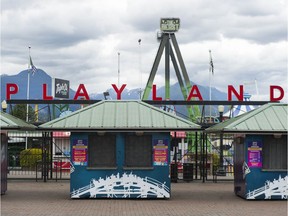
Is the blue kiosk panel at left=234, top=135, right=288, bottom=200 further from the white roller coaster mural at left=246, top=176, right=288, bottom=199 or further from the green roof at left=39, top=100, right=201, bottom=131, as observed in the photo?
the green roof at left=39, top=100, right=201, bottom=131

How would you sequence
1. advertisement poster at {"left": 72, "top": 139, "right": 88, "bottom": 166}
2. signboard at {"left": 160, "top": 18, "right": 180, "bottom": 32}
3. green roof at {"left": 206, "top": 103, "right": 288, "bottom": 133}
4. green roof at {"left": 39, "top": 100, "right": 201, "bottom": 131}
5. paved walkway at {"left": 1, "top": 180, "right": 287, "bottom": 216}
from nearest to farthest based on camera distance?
paved walkway at {"left": 1, "top": 180, "right": 287, "bottom": 216} → green roof at {"left": 206, "top": 103, "right": 288, "bottom": 133} → green roof at {"left": 39, "top": 100, "right": 201, "bottom": 131} → advertisement poster at {"left": 72, "top": 139, "right": 88, "bottom": 166} → signboard at {"left": 160, "top": 18, "right": 180, "bottom": 32}

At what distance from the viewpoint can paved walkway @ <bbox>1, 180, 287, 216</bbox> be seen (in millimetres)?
15680

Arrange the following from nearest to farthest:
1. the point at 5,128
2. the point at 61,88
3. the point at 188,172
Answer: the point at 5,128
the point at 188,172
the point at 61,88

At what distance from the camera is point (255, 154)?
62.3ft

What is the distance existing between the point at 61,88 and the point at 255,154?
1685 inches

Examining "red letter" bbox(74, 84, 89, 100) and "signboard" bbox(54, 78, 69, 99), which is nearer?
"red letter" bbox(74, 84, 89, 100)

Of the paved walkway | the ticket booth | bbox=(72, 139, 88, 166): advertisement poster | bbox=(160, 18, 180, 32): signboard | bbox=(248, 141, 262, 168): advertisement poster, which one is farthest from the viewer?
bbox=(160, 18, 180, 32): signboard

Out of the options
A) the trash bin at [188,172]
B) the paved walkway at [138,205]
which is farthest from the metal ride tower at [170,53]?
the paved walkway at [138,205]

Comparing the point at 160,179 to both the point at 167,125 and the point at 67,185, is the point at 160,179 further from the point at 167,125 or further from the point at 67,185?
the point at 67,185

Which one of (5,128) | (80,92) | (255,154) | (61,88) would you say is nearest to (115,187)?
(5,128)

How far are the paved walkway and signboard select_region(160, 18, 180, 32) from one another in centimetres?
4108

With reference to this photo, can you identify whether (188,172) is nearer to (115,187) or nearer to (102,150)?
(115,187)

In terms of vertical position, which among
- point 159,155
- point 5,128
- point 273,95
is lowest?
point 159,155

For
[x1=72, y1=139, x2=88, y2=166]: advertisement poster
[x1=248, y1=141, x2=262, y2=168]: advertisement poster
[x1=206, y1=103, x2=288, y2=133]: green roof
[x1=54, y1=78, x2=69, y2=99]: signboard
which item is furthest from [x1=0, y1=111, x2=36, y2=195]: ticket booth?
[x1=54, y1=78, x2=69, y2=99]: signboard
